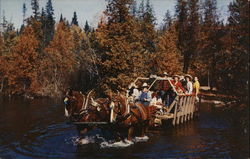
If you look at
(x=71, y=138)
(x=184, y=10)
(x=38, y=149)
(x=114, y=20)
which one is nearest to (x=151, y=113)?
(x=71, y=138)

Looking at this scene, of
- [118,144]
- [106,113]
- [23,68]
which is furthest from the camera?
[23,68]

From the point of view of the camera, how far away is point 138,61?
33.8 meters

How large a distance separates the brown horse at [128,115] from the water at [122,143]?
0.80 meters

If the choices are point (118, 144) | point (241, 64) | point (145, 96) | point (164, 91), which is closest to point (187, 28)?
point (164, 91)

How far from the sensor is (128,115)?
13.9 meters

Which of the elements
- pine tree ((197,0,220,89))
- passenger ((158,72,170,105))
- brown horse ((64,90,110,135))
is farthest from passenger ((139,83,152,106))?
pine tree ((197,0,220,89))

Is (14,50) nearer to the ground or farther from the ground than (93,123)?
farther from the ground

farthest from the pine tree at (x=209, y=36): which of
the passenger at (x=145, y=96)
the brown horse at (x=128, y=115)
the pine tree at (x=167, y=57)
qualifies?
the brown horse at (x=128, y=115)

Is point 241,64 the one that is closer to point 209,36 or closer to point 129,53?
point 129,53

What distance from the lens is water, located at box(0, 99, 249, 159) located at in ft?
43.3

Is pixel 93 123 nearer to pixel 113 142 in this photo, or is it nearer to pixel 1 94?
pixel 113 142

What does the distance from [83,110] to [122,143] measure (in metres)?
2.25

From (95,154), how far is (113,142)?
70.6 inches

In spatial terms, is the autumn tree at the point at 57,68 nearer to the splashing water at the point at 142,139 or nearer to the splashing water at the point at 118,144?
the splashing water at the point at 142,139
